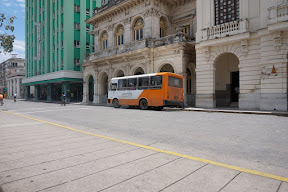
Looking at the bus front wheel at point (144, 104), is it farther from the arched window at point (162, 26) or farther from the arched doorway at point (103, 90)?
the arched doorway at point (103, 90)

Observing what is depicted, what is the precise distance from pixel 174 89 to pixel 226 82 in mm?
6597

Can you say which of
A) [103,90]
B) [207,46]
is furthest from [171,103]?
[103,90]

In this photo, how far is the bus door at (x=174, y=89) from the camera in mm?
16456

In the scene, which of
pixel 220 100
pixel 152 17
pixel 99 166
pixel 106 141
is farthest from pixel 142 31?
pixel 99 166

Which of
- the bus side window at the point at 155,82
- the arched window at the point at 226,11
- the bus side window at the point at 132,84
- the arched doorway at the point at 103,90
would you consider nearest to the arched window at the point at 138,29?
the bus side window at the point at 132,84

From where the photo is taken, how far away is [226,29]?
16766mm

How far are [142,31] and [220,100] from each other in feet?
41.5

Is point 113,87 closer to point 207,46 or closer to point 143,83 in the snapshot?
point 143,83

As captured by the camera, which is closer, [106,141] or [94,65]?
[106,141]

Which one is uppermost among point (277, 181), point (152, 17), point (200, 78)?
point (152, 17)

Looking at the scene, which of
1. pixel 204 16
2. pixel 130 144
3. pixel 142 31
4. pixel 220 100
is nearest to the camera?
pixel 130 144

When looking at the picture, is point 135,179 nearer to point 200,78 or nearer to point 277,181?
point 277,181

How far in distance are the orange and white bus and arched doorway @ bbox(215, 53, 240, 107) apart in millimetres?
4746

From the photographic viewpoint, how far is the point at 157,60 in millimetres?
22641
